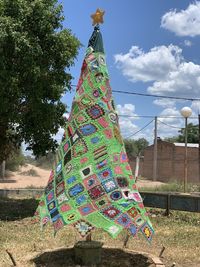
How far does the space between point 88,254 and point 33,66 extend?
6.20m

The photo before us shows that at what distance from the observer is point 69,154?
23.4 ft

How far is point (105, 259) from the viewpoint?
7.48 m

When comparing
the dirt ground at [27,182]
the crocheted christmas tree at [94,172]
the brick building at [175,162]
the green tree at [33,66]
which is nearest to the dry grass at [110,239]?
the crocheted christmas tree at [94,172]

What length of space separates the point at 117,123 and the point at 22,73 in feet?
17.6

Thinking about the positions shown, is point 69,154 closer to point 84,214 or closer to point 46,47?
point 84,214

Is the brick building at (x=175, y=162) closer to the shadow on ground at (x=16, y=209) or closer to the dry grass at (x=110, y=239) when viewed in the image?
the shadow on ground at (x=16, y=209)

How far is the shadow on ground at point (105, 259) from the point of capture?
281 inches

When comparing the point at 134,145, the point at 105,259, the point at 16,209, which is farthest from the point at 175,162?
the point at 134,145

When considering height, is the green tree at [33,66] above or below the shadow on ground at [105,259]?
above

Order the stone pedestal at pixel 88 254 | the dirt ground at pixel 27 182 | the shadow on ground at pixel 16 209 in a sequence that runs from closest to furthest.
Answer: the stone pedestal at pixel 88 254
the shadow on ground at pixel 16 209
the dirt ground at pixel 27 182

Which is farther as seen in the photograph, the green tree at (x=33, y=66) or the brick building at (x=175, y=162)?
the brick building at (x=175, y=162)

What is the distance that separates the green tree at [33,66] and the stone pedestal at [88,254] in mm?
5693

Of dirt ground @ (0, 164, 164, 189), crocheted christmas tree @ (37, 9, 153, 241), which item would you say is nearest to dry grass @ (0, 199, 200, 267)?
crocheted christmas tree @ (37, 9, 153, 241)

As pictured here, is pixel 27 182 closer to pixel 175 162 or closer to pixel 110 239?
pixel 175 162
